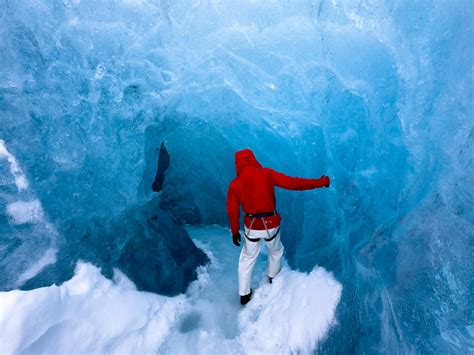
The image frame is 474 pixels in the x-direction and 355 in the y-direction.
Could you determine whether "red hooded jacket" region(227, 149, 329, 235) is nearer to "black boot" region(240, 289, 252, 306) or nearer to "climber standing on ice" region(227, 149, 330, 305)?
"climber standing on ice" region(227, 149, 330, 305)

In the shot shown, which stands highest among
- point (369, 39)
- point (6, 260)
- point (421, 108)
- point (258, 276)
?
point (369, 39)

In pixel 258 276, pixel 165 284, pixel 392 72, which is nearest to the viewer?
pixel 392 72

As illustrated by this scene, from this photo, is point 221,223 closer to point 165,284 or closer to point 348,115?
point 165,284

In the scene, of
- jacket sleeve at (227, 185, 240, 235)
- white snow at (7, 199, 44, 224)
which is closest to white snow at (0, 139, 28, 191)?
white snow at (7, 199, 44, 224)

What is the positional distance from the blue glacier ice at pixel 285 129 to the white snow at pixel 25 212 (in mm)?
11

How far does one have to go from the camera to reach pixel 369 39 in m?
3.21

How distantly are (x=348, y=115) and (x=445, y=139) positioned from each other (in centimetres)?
89

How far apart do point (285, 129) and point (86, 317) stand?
99.7 inches

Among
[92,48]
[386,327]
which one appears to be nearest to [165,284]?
[386,327]

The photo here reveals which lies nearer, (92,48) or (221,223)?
(92,48)

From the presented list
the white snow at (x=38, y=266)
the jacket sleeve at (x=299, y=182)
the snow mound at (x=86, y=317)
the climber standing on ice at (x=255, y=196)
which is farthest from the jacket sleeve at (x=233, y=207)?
the white snow at (x=38, y=266)

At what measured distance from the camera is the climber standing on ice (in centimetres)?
317

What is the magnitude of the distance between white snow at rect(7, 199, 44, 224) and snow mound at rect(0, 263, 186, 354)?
58cm

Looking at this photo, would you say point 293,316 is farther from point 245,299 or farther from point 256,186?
point 256,186
